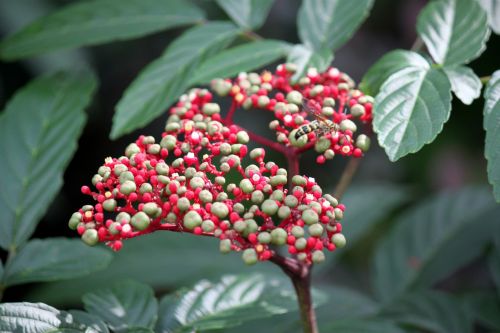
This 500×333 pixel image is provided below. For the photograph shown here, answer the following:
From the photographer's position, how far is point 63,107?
278 centimetres

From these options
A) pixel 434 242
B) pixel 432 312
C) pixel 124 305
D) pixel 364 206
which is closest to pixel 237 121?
pixel 364 206

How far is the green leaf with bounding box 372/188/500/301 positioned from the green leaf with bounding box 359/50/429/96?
134 centimetres

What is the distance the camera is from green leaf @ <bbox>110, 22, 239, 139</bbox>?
236 centimetres

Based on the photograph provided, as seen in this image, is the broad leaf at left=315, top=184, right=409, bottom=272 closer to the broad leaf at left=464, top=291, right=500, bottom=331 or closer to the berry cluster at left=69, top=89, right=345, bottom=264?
the broad leaf at left=464, top=291, right=500, bottom=331

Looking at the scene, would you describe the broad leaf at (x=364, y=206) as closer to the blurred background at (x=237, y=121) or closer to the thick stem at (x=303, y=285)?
the blurred background at (x=237, y=121)

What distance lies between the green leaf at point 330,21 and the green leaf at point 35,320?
1368 millimetres

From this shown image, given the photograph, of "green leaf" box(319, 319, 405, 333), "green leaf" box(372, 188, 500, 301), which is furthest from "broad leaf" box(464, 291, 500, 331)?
"green leaf" box(319, 319, 405, 333)

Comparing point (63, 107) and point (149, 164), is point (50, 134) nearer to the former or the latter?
point (63, 107)

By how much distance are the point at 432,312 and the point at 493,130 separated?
1.13 m

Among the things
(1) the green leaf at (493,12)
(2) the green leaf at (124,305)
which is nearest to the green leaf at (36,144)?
(2) the green leaf at (124,305)

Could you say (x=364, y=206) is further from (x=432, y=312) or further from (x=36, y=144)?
(x=36, y=144)

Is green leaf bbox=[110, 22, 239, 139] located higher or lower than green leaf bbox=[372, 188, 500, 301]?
higher

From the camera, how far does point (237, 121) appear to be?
5.08 meters

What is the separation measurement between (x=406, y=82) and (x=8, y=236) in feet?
5.02
